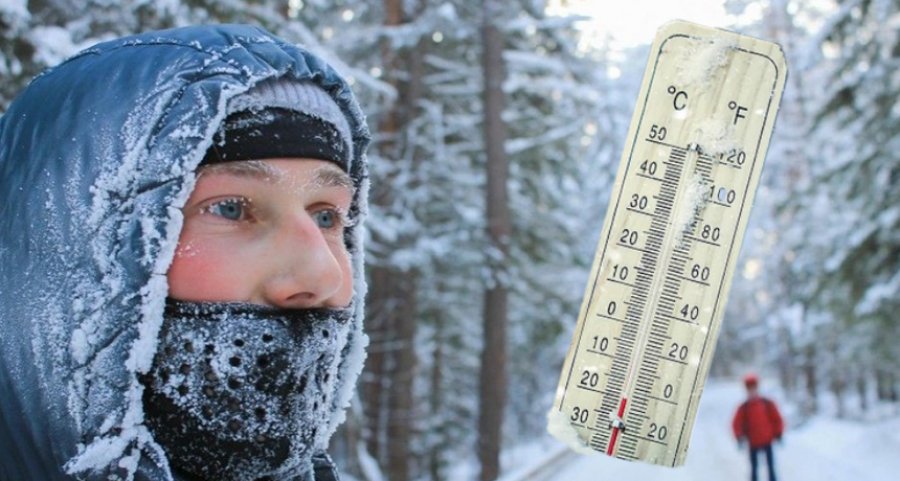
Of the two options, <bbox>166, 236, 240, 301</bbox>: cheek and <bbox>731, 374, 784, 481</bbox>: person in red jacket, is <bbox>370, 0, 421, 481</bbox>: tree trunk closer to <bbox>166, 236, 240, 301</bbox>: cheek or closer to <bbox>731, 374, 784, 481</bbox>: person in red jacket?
<bbox>731, 374, 784, 481</bbox>: person in red jacket

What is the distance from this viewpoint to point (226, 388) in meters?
1.55

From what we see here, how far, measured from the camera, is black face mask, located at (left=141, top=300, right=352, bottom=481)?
5.01 ft

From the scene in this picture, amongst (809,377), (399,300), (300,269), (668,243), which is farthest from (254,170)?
(809,377)

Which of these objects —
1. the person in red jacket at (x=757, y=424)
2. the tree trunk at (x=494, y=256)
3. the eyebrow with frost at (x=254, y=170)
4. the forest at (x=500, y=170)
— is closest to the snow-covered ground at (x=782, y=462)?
the tree trunk at (x=494, y=256)

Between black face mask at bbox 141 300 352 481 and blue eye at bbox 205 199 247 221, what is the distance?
0.17m

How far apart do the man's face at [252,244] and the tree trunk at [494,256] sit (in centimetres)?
991

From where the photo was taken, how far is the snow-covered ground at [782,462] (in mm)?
12805

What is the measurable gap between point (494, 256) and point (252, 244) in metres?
10.7

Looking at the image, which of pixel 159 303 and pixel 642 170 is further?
pixel 642 170

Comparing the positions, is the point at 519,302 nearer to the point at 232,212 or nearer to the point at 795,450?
the point at 795,450

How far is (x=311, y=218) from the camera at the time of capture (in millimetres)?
1722

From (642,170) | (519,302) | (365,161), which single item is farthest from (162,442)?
(519,302)

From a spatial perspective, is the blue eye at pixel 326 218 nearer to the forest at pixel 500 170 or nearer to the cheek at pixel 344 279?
the cheek at pixel 344 279

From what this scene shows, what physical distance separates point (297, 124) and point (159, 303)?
0.44 m
